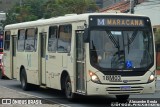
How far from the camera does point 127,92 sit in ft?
48.8

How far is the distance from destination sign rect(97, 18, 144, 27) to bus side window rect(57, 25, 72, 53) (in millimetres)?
1647

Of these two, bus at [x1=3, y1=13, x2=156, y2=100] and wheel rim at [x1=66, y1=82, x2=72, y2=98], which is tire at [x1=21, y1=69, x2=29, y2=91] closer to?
bus at [x1=3, y1=13, x2=156, y2=100]

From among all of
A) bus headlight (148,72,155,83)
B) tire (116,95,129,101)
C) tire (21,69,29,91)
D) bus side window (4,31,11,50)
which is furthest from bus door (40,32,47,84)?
bus headlight (148,72,155,83)

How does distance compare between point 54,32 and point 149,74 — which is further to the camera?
point 54,32

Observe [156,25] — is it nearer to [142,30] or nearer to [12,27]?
[12,27]

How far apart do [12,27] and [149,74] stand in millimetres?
10146

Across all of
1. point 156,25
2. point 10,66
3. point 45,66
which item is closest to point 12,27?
point 10,66

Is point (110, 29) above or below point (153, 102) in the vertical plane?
above

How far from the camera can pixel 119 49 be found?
15.1 meters

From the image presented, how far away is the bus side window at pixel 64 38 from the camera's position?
16.7m

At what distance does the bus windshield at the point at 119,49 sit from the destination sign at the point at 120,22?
21 cm

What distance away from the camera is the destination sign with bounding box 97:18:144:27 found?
15320 millimetres

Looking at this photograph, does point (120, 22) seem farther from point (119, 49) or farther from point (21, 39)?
point (21, 39)

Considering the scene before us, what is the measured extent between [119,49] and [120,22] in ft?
3.07
